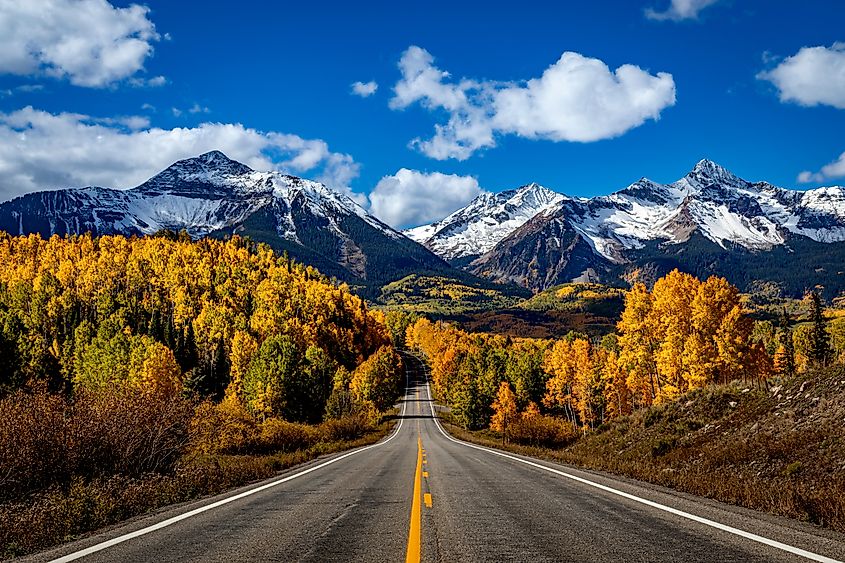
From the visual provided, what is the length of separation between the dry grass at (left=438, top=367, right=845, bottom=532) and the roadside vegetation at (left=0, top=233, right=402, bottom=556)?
42.0 ft

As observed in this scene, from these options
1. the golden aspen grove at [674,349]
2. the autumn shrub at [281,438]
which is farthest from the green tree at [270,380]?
the golden aspen grove at [674,349]

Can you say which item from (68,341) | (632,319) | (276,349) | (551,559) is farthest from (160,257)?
(551,559)

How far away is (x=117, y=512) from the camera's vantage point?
447 inches

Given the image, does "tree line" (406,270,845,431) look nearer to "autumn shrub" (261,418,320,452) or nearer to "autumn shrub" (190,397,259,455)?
"autumn shrub" (190,397,259,455)

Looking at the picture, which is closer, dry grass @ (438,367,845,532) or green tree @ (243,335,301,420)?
dry grass @ (438,367,845,532)

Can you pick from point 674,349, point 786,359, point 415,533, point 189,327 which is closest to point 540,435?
point 674,349

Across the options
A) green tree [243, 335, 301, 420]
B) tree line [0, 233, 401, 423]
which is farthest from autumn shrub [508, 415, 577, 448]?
green tree [243, 335, 301, 420]

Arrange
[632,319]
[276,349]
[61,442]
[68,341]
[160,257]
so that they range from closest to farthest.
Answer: [61,442], [632,319], [276,349], [68,341], [160,257]

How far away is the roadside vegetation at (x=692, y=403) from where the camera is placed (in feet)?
→ 49.2

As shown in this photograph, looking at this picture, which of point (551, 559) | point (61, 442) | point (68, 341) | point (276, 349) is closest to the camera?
point (551, 559)

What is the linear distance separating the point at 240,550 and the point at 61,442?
9.52m

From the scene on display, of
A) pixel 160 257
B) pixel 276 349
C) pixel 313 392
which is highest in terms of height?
pixel 160 257

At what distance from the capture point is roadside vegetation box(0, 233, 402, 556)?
13.5 metres

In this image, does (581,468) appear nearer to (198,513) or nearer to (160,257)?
(198,513)
